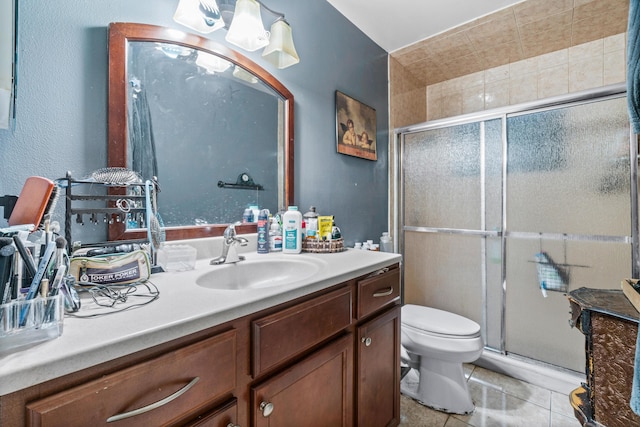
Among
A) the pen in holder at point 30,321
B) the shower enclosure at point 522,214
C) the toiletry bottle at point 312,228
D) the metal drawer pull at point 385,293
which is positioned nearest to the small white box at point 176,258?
the pen in holder at point 30,321

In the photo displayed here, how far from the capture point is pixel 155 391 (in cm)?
53

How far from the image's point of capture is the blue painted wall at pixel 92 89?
804mm

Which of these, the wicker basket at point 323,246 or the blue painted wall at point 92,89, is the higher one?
the blue painted wall at point 92,89

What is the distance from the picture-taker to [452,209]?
2.16 m

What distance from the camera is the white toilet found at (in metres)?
1.48

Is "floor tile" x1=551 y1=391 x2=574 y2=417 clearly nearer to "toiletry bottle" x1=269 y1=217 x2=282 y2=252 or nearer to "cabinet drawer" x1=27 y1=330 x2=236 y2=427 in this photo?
"toiletry bottle" x1=269 y1=217 x2=282 y2=252

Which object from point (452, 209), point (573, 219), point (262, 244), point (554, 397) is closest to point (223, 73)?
point (262, 244)

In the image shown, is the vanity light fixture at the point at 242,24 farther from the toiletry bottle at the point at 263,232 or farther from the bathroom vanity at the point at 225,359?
the bathroom vanity at the point at 225,359

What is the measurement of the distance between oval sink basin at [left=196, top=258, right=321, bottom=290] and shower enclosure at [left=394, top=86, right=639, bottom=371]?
56.7 inches

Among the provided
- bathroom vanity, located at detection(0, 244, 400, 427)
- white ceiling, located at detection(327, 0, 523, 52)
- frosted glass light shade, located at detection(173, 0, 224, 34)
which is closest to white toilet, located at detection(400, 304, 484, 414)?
bathroom vanity, located at detection(0, 244, 400, 427)

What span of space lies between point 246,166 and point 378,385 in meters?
1.09

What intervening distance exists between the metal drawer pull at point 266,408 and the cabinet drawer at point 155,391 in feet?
0.37

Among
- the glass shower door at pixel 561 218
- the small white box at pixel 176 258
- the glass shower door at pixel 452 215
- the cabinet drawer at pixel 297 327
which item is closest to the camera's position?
the cabinet drawer at pixel 297 327

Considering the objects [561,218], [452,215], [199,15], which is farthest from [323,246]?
[561,218]
